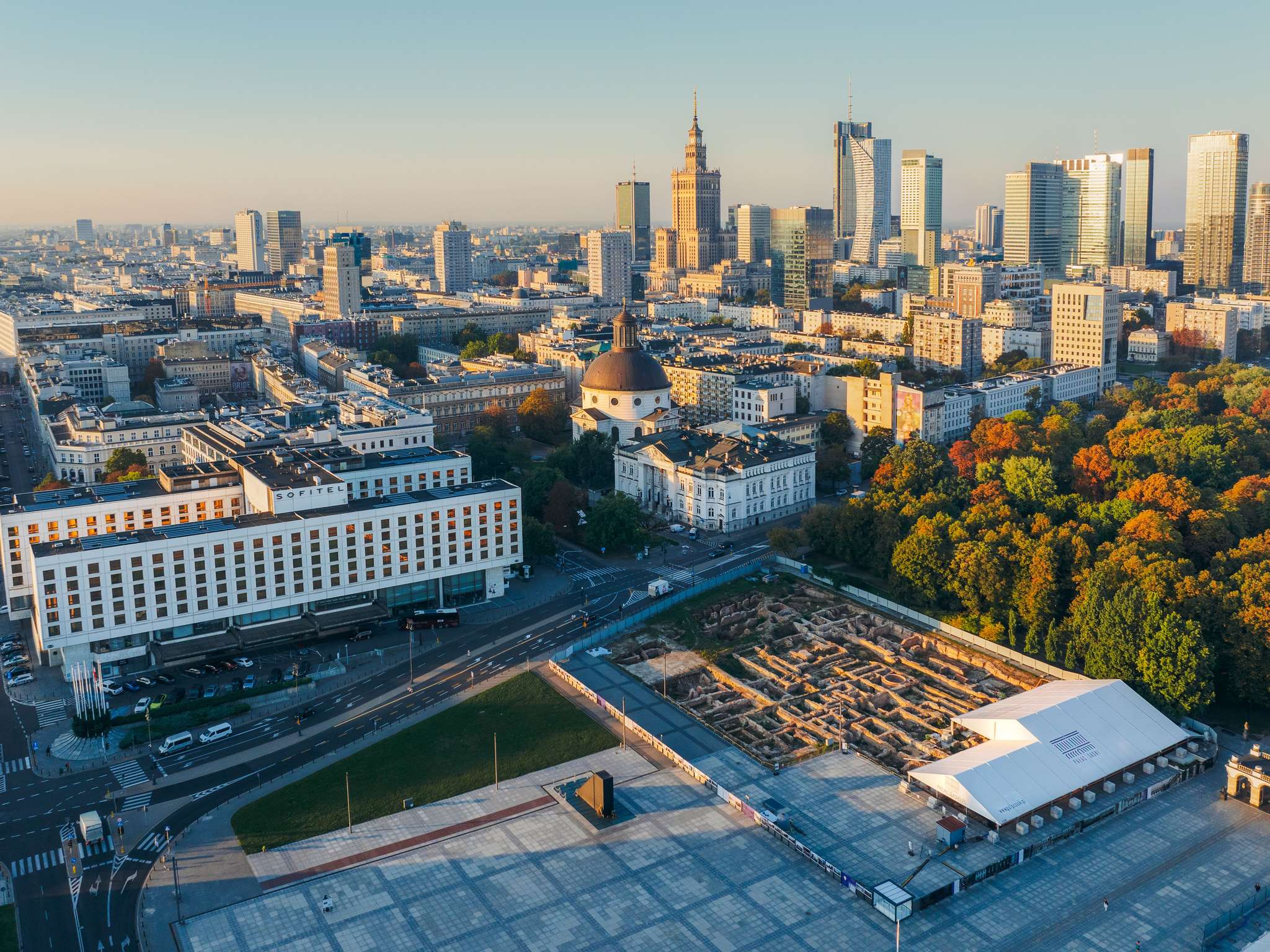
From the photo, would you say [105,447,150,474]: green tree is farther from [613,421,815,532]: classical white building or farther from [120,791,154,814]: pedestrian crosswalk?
[120,791,154,814]: pedestrian crosswalk

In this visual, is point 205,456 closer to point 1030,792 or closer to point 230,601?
point 230,601

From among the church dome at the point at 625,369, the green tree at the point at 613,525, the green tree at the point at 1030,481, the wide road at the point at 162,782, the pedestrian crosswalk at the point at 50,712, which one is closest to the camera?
the wide road at the point at 162,782

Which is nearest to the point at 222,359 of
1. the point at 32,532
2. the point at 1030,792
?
the point at 32,532

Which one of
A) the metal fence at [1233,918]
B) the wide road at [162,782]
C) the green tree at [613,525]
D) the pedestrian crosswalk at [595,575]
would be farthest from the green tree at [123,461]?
the metal fence at [1233,918]

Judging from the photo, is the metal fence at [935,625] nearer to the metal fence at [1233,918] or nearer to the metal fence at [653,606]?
the metal fence at [653,606]

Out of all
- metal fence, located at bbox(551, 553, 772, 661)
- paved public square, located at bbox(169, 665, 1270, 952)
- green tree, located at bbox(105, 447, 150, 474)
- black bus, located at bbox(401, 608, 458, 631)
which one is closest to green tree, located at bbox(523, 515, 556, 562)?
metal fence, located at bbox(551, 553, 772, 661)

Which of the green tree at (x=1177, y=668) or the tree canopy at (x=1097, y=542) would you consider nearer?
the green tree at (x=1177, y=668)

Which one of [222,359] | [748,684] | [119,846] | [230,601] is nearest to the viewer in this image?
[119,846]
